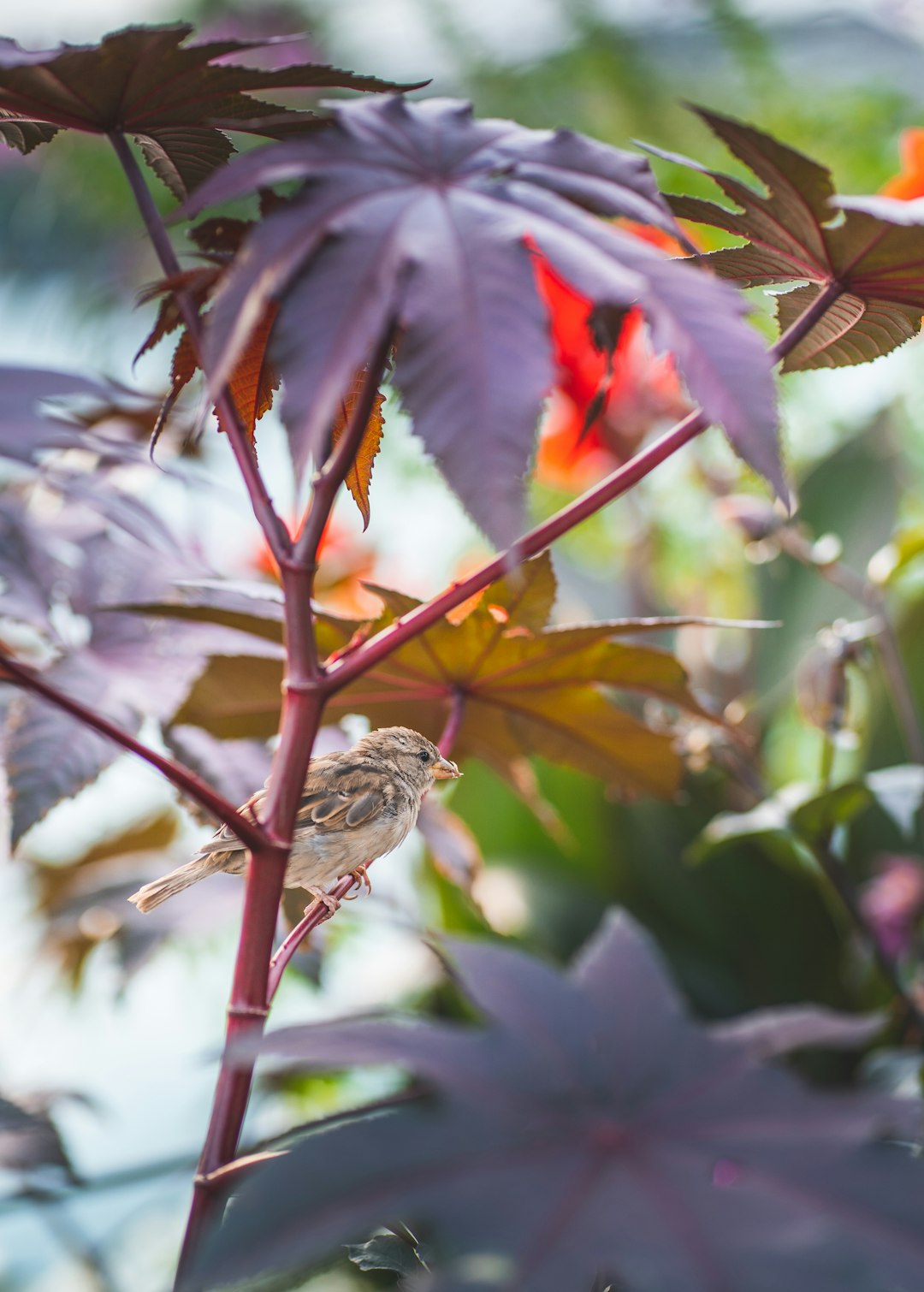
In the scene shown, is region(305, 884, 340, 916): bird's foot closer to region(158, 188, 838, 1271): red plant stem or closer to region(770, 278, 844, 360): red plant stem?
region(158, 188, 838, 1271): red plant stem

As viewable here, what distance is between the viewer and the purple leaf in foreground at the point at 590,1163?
0.16 meters

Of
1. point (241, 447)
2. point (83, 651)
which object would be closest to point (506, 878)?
point (83, 651)

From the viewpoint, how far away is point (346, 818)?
263 mm

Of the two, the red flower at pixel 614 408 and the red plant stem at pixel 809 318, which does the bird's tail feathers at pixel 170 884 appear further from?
the red flower at pixel 614 408

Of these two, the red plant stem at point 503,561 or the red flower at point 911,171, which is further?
the red flower at point 911,171

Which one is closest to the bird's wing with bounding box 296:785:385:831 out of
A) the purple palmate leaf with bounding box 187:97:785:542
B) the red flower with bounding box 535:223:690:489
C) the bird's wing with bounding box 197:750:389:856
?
the bird's wing with bounding box 197:750:389:856

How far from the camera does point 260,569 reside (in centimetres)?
95

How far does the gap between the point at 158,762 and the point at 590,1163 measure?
0.12m

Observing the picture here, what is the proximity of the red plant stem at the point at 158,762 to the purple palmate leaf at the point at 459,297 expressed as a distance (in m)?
0.08

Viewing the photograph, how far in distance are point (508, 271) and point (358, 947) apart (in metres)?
1.05

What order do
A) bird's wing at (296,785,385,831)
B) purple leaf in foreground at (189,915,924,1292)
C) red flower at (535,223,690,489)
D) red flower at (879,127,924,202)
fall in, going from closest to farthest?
1. purple leaf in foreground at (189,915,924,1292)
2. bird's wing at (296,785,385,831)
3. red flower at (879,127,924,202)
4. red flower at (535,223,690,489)

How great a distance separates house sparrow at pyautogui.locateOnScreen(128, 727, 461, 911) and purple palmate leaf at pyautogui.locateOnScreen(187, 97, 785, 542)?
0.33 ft

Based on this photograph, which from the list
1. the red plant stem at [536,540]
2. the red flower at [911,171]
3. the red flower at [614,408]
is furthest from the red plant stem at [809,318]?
the red flower at [614,408]

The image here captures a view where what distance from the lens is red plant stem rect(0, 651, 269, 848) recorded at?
0.24 meters
